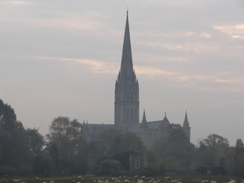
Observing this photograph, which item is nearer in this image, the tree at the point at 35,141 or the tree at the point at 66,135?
the tree at the point at 35,141

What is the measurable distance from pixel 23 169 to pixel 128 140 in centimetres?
4989

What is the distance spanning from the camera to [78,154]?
448 feet

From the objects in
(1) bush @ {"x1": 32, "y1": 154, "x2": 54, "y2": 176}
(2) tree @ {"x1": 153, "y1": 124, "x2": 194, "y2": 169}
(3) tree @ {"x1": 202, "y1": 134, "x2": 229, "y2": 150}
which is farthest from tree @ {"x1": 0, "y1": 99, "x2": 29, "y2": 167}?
(3) tree @ {"x1": 202, "y1": 134, "x2": 229, "y2": 150}

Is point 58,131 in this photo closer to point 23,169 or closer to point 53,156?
point 53,156

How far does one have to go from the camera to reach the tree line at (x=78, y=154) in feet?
344

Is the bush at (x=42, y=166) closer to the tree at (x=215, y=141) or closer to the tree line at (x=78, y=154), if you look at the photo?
the tree line at (x=78, y=154)

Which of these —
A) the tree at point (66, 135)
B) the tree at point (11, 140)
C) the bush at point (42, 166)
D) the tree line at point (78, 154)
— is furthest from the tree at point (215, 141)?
the bush at point (42, 166)

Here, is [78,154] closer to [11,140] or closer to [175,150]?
[11,140]

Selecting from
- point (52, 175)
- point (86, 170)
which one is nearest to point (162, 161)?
point (86, 170)

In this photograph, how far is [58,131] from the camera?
143625 mm

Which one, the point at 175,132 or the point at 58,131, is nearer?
the point at 58,131

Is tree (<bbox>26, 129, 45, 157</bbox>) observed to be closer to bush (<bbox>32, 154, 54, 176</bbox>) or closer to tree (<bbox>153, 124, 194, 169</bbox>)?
tree (<bbox>153, 124, 194, 169</bbox>)

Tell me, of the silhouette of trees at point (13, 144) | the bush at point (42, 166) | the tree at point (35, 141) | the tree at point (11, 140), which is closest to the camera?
the bush at point (42, 166)

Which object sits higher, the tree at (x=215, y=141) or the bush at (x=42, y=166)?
the tree at (x=215, y=141)
